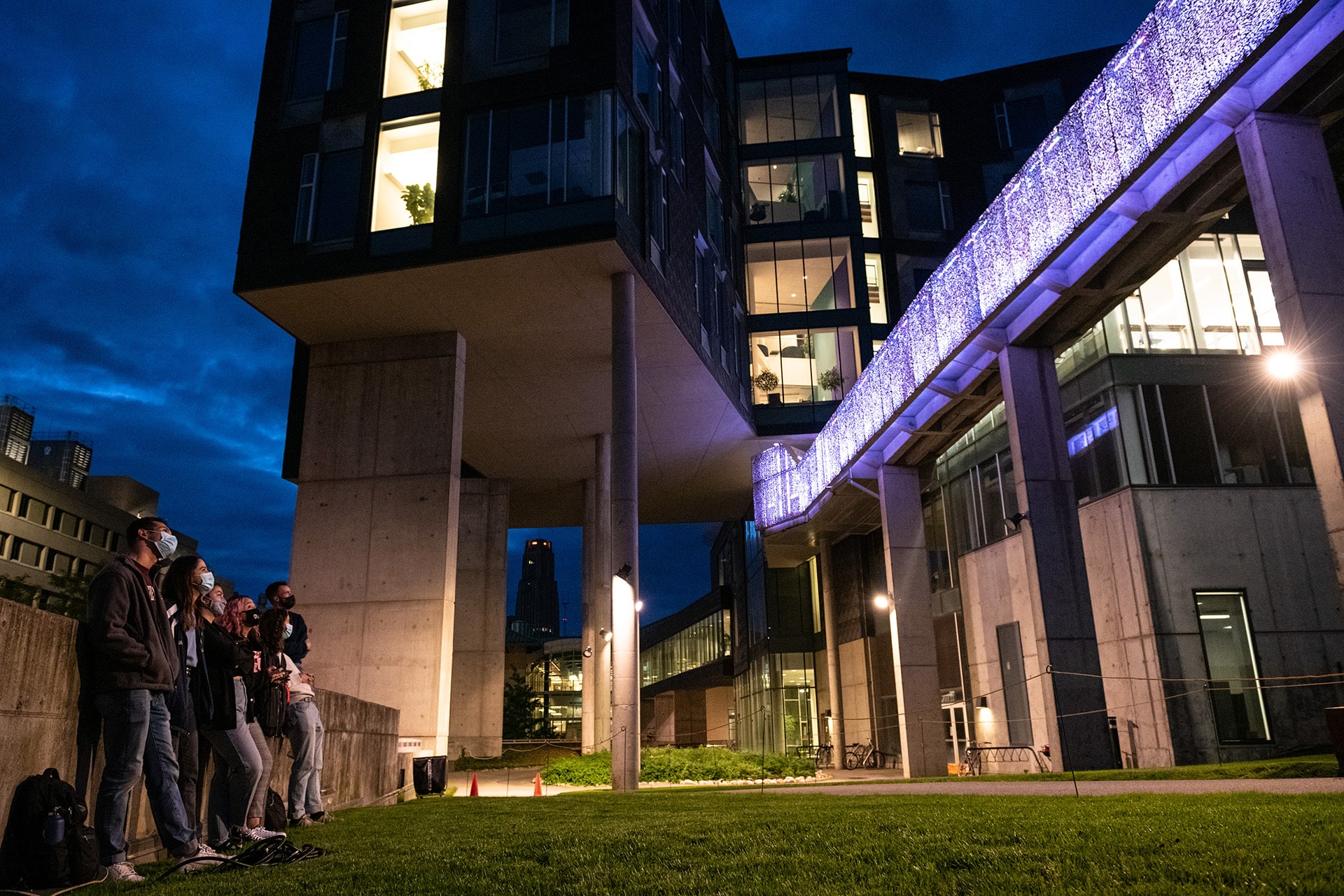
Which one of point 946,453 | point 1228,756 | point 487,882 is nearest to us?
point 487,882

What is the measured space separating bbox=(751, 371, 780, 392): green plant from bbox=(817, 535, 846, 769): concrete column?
658 cm

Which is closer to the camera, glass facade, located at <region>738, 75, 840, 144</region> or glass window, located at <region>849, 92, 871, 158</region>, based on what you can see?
glass facade, located at <region>738, 75, 840, 144</region>

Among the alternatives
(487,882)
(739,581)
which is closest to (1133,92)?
(487,882)

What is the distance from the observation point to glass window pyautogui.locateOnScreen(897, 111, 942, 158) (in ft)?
135

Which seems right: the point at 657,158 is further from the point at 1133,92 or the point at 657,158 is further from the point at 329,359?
the point at 1133,92

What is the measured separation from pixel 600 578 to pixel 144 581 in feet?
90.0

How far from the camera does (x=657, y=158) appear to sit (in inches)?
1004

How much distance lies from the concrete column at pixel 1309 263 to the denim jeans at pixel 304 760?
1071 cm

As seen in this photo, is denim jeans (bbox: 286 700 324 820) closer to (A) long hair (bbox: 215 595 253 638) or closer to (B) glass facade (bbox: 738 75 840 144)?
(A) long hair (bbox: 215 595 253 638)

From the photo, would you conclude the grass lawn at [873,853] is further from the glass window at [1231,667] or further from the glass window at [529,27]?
the glass window at [529,27]

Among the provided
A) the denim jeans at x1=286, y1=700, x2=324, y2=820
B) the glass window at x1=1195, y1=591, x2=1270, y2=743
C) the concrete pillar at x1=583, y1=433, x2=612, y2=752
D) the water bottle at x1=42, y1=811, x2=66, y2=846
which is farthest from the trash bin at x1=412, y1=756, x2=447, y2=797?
the glass window at x1=1195, y1=591, x2=1270, y2=743

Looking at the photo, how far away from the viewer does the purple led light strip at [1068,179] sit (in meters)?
10.9

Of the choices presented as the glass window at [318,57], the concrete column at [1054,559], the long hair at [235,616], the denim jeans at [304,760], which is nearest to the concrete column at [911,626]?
the concrete column at [1054,559]

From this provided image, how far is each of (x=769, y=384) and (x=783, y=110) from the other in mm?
13273
